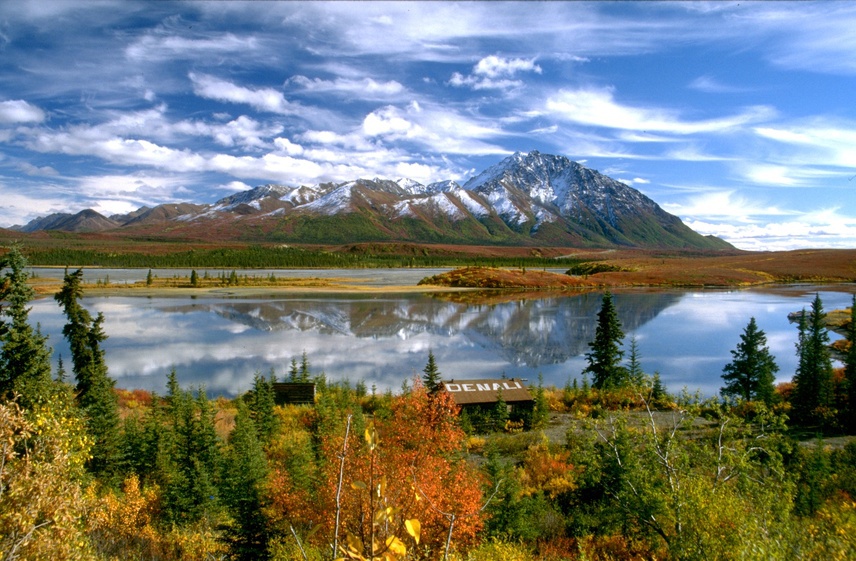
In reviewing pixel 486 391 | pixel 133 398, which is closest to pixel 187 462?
pixel 133 398

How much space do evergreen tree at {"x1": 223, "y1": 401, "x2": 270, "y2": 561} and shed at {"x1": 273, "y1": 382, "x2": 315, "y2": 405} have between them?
406 inches

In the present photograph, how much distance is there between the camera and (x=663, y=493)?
916cm

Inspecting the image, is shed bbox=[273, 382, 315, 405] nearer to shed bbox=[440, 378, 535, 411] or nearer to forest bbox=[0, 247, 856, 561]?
forest bbox=[0, 247, 856, 561]

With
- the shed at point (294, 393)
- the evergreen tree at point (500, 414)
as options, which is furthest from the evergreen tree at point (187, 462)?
the evergreen tree at point (500, 414)

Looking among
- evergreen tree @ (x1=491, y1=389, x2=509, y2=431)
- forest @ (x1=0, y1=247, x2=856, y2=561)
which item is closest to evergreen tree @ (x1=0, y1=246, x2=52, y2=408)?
forest @ (x1=0, y1=247, x2=856, y2=561)

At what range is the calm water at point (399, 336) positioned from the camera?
114 ft

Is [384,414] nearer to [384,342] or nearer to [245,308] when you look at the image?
[384,342]

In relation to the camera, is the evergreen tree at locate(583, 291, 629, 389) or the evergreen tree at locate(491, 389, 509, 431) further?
the evergreen tree at locate(583, 291, 629, 389)

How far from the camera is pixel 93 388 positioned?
67.0ft

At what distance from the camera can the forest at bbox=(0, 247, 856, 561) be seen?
7.16m

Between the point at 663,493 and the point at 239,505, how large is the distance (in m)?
9.85

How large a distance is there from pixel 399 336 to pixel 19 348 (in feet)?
105

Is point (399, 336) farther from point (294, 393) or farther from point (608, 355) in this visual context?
point (608, 355)

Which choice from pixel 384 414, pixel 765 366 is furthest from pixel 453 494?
pixel 765 366
